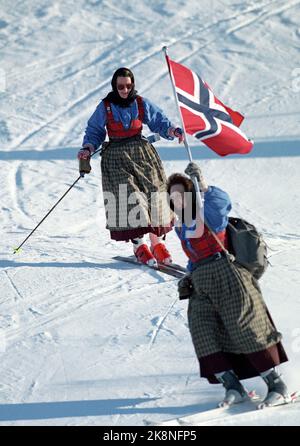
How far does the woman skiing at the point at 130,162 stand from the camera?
724 centimetres

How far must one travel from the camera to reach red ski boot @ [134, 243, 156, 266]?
7.64m

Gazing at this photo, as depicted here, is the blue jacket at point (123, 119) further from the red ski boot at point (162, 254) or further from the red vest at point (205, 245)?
the red vest at point (205, 245)

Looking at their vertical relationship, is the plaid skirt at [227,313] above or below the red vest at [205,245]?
below

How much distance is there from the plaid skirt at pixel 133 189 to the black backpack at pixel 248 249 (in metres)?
2.18

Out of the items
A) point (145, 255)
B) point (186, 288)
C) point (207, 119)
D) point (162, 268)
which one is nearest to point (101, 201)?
point (145, 255)

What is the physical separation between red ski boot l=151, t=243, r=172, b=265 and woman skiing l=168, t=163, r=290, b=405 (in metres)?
2.37

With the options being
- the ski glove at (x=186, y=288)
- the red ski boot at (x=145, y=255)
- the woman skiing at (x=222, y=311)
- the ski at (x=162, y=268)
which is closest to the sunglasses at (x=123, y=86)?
the red ski boot at (x=145, y=255)

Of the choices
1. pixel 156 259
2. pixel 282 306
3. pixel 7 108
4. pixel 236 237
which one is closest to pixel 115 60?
pixel 7 108

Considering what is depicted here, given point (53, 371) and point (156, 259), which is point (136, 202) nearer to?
point (156, 259)

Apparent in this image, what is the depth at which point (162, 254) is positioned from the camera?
25.2 ft

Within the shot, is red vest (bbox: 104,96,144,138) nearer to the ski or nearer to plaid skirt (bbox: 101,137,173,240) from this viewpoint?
plaid skirt (bbox: 101,137,173,240)

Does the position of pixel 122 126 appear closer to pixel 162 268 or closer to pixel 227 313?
pixel 162 268

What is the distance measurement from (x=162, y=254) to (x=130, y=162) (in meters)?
0.82

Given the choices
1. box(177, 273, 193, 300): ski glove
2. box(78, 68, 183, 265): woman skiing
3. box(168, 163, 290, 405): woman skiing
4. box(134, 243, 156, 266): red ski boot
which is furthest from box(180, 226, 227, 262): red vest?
box(134, 243, 156, 266): red ski boot
